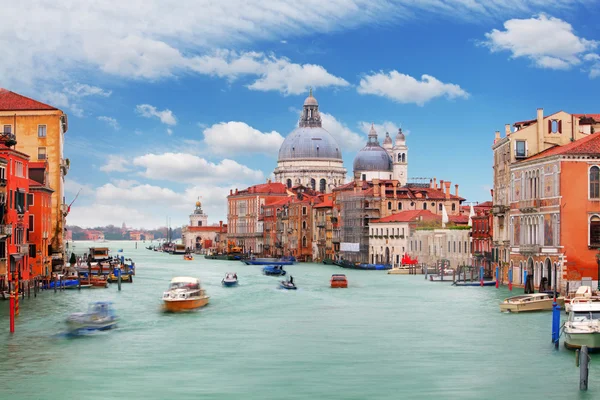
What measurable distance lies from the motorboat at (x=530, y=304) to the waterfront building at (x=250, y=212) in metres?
95.9

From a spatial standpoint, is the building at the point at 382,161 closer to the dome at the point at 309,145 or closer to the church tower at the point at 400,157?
the church tower at the point at 400,157

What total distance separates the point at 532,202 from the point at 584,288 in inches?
496

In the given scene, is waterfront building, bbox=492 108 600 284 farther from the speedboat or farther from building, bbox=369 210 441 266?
building, bbox=369 210 441 266

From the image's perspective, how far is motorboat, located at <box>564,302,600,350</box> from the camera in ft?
91.2

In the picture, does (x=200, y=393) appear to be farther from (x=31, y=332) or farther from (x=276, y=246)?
(x=276, y=246)

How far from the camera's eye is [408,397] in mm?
23469

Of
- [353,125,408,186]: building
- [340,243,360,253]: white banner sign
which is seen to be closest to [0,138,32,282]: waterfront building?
[340,243,360,253]: white banner sign

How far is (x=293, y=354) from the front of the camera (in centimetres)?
2947

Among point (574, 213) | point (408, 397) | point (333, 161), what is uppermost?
point (333, 161)

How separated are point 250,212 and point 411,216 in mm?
54332

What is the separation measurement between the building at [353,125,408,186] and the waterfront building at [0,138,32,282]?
9453cm

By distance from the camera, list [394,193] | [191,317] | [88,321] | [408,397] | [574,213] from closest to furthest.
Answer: [408,397]
[88,321]
[191,317]
[574,213]
[394,193]

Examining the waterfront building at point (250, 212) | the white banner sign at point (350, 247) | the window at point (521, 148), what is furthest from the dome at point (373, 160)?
the window at point (521, 148)

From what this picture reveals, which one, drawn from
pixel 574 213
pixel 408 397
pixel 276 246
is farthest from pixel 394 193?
pixel 408 397
